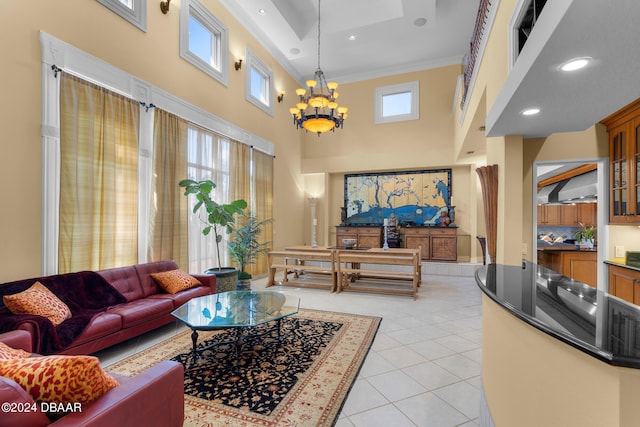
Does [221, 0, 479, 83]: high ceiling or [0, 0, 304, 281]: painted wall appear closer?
[0, 0, 304, 281]: painted wall

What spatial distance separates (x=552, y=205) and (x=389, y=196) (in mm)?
3824

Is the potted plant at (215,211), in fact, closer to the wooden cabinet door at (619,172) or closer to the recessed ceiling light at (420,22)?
the wooden cabinet door at (619,172)

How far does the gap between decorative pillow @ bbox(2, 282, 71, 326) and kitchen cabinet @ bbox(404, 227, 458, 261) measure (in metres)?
7.02

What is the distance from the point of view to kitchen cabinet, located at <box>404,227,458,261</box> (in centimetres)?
773

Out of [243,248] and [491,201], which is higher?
[491,201]

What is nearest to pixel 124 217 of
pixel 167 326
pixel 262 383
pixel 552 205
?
pixel 167 326

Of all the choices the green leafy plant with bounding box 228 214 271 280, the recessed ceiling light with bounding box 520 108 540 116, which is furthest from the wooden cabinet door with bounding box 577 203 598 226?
the green leafy plant with bounding box 228 214 271 280

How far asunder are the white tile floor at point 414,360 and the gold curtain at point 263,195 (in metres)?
2.20

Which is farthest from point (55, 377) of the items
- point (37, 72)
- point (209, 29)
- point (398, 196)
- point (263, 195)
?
point (398, 196)

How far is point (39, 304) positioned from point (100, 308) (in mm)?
615

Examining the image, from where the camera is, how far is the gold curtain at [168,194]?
4.41 metres

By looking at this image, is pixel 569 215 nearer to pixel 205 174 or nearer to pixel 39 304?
pixel 205 174

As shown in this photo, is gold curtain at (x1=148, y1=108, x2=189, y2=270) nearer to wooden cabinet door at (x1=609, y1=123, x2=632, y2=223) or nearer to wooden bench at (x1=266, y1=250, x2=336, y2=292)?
wooden bench at (x1=266, y1=250, x2=336, y2=292)

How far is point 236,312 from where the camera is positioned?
302cm
